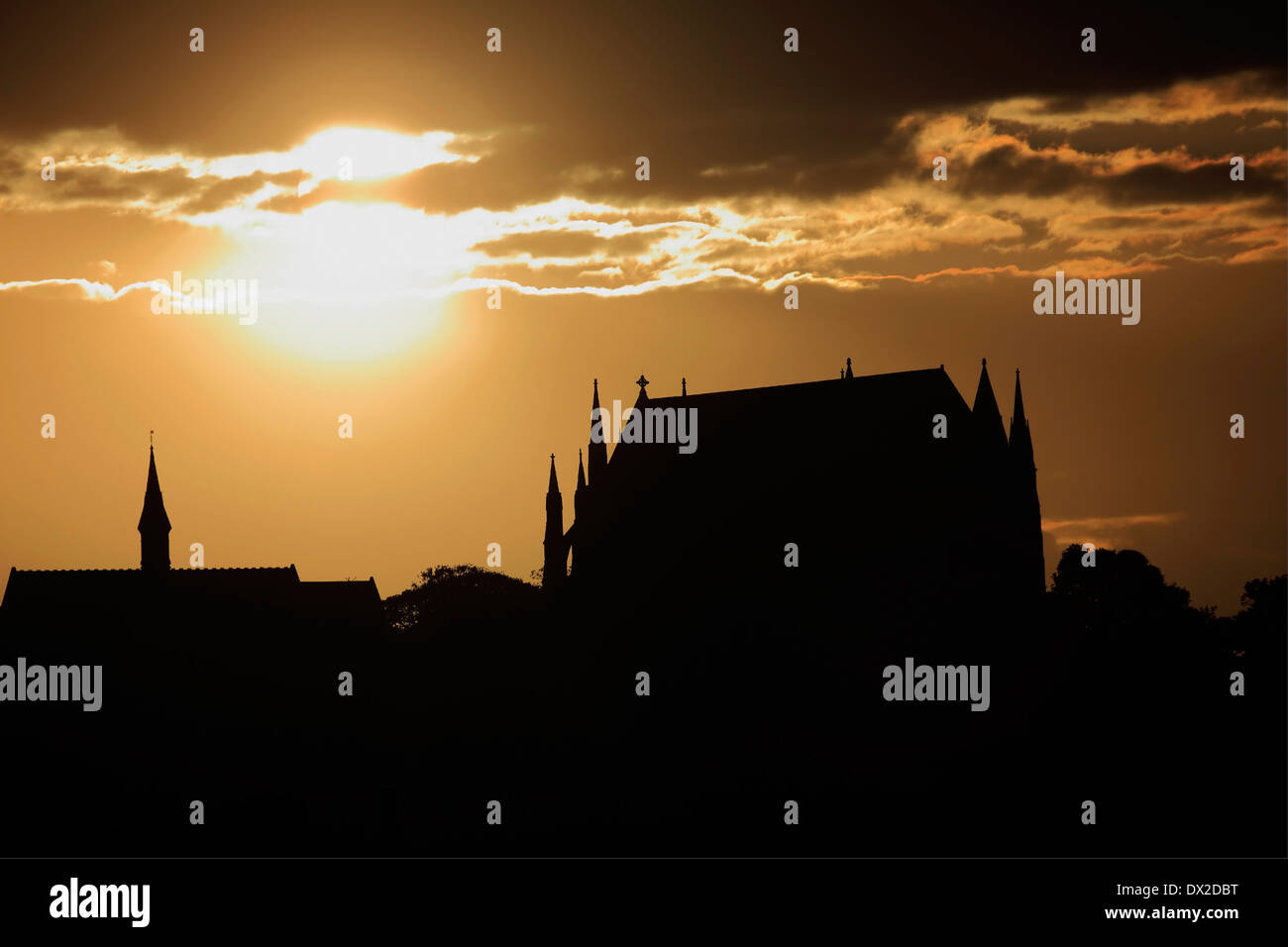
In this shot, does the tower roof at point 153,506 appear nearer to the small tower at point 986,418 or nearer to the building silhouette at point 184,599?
the building silhouette at point 184,599

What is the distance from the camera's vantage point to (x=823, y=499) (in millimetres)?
76875

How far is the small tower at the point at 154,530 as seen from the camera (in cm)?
8600

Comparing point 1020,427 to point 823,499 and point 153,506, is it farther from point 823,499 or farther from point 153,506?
point 153,506

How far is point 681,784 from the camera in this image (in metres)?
65.7

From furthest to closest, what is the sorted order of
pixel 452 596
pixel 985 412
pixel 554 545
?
pixel 452 596 → pixel 554 545 → pixel 985 412

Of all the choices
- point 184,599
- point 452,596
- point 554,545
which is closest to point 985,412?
point 554,545

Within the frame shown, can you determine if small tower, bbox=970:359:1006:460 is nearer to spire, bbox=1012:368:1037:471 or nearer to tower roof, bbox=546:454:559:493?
spire, bbox=1012:368:1037:471

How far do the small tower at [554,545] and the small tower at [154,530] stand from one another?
20.4 metres

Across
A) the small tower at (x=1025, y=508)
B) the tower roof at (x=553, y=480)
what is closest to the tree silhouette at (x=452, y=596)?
the tower roof at (x=553, y=480)

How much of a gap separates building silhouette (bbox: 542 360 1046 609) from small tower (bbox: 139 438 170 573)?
811 inches

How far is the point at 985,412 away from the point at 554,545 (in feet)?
90.8
